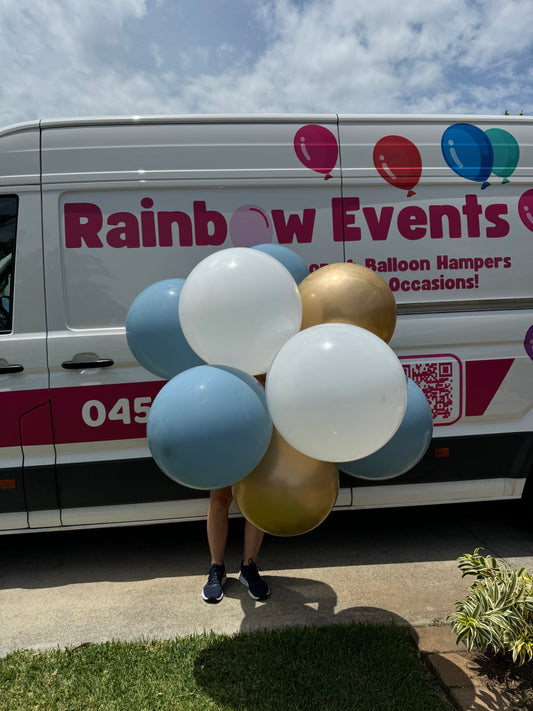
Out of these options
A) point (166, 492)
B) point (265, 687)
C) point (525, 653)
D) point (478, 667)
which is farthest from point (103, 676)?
point (525, 653)

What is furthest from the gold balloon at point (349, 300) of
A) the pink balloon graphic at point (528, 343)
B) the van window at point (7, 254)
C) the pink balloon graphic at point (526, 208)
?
the van window at point (7, 254)

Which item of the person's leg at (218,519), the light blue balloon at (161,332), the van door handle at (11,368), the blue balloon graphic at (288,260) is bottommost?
the person's leg at (218,519)

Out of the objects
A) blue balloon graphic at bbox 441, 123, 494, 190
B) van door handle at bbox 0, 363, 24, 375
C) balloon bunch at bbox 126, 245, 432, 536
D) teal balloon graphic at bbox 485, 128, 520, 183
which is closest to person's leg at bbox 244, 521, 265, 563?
balloon bunch at bbox 126, 245, 432, 536

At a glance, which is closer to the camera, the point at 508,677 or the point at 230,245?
the point at 508,677

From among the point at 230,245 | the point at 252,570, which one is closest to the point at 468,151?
the point at 230,245

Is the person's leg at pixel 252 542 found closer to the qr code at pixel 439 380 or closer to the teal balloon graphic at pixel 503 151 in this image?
the qr code at pixel 439 380

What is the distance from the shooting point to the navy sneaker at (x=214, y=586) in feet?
8.93

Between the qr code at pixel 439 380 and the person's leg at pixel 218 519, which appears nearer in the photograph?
the person's leg at pixel 218 519

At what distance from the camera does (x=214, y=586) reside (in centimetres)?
273

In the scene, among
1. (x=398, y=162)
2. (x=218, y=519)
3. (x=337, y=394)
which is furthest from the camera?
(x=398, y=162)

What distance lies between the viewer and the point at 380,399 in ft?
5.41

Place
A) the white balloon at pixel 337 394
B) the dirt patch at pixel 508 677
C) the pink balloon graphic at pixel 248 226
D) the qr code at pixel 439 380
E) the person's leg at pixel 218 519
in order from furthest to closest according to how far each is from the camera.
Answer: the qr code at pixel 439 380
the pink balloon graphic at pixel 248 226
the person's leg at pixel 218 519
the dirt patch at pixel 508 677
the white balloon at pixel 337 394

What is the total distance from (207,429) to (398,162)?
2.12 m

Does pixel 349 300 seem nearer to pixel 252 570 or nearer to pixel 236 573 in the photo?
pixel 252 570
